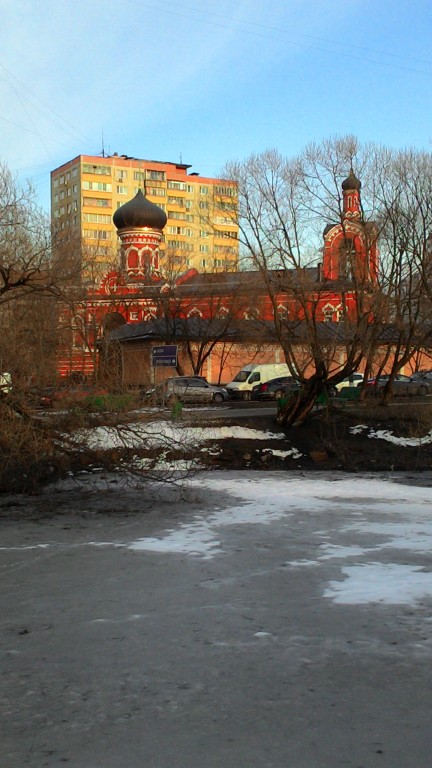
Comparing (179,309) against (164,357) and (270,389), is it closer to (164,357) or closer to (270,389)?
(270,389)

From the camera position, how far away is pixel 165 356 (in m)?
29.9

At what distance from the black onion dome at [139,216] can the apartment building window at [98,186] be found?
4774 centimetres

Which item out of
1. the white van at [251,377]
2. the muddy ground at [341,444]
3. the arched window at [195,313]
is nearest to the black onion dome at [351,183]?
the muddy ground at [341,444]

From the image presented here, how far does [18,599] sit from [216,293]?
4188 centimetres

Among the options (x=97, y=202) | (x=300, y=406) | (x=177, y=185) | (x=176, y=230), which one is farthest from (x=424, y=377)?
(x=177, y=185)

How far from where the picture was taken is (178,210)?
110m

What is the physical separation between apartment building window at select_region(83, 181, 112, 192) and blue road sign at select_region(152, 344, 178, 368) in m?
78.7

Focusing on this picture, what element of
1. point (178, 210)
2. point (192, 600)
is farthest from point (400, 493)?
point (178, 210)

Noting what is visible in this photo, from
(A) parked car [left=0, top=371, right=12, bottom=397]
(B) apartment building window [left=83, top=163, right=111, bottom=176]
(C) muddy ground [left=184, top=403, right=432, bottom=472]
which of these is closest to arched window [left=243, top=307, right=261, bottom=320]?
(C) muddy ground [left=184, top=403, right=432, bottom=472]

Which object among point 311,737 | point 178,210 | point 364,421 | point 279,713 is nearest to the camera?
point 311,737

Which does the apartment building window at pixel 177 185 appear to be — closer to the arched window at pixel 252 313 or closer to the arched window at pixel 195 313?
the arched window at pixel 195 313

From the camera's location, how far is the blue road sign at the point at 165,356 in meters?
29.6

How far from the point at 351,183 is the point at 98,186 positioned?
278 feet

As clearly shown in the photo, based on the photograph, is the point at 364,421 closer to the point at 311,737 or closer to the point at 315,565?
the point at 315,565
